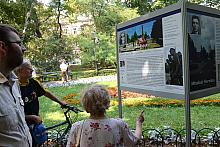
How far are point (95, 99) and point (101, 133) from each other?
0.27 meters

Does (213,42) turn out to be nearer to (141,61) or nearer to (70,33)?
(141,61)

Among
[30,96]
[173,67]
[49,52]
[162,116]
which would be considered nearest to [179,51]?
[173,67]

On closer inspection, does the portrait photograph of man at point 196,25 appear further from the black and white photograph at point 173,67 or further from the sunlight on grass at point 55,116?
the sunlight on grass at point 55,116

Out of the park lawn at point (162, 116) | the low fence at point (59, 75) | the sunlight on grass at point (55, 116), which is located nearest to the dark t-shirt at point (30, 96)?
the park lawn at point (162, 116)

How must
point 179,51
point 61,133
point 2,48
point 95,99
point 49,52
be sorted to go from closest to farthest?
point 2,48 < point 95,99 < point 179,51 < point 61,133 < point 49,52

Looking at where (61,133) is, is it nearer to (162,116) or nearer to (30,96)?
(30,96)

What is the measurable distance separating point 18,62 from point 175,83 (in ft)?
4.92

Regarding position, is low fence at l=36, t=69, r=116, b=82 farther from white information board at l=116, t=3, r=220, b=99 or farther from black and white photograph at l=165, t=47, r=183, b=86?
black and white photograph at l=165, t=47, r=183, b=86

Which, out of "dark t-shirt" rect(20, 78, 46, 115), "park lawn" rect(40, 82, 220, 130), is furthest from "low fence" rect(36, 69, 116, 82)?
"dark t-shirt" rect(20, 78, 46, 115)

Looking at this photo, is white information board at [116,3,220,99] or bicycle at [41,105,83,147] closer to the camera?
white information board at [116,3,220,99]

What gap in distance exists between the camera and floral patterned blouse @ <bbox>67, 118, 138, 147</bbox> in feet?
7.75

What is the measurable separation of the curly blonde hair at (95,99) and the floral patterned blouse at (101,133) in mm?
91

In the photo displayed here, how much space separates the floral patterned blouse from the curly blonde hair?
9 centimetres

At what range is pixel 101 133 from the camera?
7.74 feet
